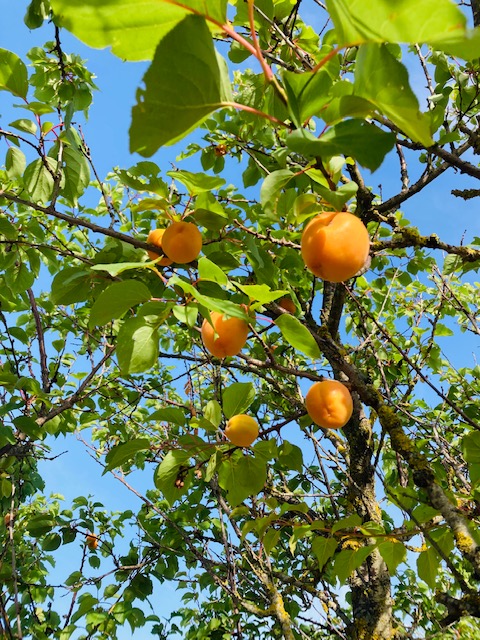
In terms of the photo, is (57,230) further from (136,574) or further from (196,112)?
(196,112)

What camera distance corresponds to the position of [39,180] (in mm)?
2207

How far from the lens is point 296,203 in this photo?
148 cm

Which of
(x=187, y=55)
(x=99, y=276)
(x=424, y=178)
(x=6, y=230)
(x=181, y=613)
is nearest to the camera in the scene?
(x=187, y=55)

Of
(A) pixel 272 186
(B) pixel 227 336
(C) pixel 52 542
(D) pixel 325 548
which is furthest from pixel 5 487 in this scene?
(A) pixel 272 186

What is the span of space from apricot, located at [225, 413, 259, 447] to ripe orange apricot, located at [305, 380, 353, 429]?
9.3 inches

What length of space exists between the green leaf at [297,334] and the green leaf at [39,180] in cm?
131

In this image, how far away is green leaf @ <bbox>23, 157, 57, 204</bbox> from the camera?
2.16 m

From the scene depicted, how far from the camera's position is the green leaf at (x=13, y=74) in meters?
1.62

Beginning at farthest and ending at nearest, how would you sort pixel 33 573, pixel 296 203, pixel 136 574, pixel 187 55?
pixel 33 573 < pixel 136 574 < pixel 296 203 < pixel 187 55

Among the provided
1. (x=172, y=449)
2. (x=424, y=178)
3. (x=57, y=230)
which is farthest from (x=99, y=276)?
(x=57, y=230)

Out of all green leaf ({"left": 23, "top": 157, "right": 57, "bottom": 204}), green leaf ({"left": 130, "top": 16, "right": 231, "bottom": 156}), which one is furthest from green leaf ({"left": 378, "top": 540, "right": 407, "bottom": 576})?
green leaf ({"left": 23, "top": 157, "right": 57, "bottom": 204})

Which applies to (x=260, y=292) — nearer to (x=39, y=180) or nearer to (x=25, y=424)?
(x=39, y=180)

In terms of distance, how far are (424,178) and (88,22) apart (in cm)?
183

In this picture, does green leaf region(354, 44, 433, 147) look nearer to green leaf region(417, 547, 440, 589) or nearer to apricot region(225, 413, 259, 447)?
apricot region(225, 413, 259, 447)
